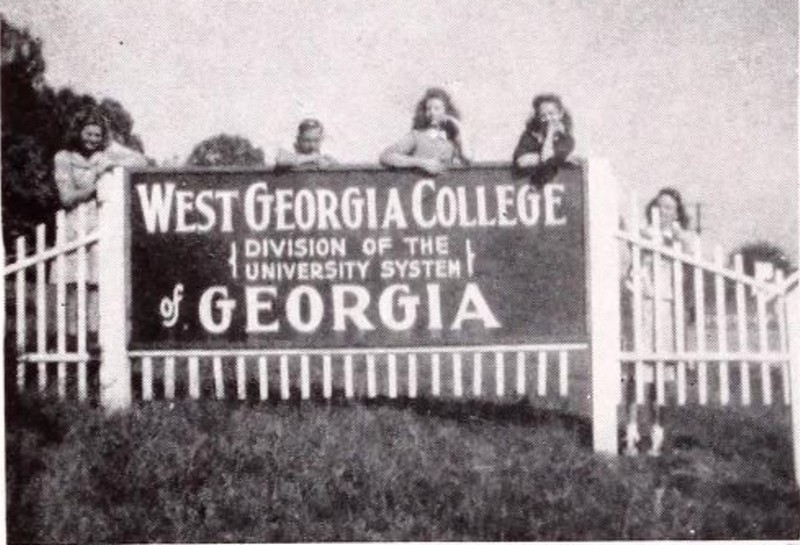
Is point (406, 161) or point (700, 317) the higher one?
point (406, 161)

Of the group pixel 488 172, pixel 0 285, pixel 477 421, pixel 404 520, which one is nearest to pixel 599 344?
pixel 477 421

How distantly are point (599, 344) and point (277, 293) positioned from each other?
1647 mm

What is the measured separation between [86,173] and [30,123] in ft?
1.32

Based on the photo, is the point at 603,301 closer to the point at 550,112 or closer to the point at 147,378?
the point at 550,112

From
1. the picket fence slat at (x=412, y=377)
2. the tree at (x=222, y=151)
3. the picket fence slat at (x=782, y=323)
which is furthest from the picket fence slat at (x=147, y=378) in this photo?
the picket fence slat at (x=782, y=323)

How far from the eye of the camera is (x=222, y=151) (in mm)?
5742

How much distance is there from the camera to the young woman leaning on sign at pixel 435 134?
170 inches

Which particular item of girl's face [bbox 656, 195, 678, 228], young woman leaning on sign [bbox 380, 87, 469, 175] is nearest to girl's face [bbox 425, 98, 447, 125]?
young woman leaning on sign [bbox 380, 87, 469, 175]

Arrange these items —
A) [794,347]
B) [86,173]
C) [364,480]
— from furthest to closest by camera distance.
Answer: [86,173], [794,347], [364,480]

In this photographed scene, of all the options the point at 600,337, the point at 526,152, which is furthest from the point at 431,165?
the point at 600,337

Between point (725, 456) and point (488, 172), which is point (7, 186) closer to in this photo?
point (488, 172)

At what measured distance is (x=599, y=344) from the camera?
4152 millimetres

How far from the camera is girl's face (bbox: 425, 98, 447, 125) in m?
4.34

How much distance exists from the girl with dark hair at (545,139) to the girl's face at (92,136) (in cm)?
220
